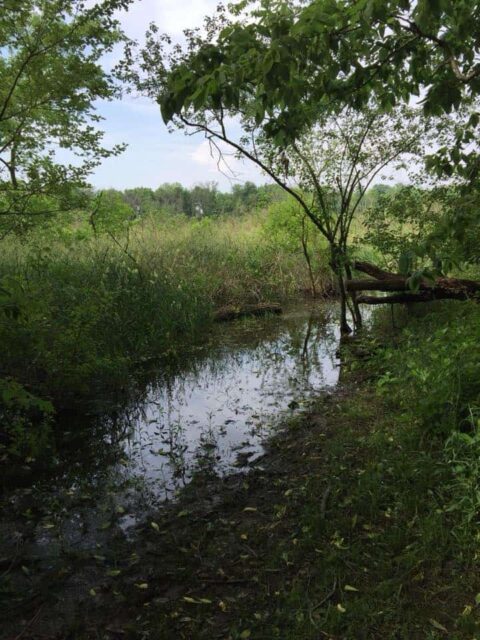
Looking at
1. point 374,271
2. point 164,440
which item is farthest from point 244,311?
point 164,440

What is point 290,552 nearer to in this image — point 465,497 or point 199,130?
point 465,497

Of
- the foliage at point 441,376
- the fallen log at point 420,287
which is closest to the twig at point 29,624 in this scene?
the foliage at point 441,376

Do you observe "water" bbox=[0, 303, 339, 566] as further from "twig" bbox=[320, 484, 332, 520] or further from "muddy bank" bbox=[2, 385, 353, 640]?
"twig" bbox=[320, 484, 332, 520]

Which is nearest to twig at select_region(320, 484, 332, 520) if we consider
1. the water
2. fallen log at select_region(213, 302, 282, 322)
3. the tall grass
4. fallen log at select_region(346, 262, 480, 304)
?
the water

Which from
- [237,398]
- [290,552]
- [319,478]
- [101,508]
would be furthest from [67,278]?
[290,552]

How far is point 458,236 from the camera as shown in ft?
7.13

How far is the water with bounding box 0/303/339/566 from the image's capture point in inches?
133

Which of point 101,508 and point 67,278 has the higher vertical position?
point 67,278

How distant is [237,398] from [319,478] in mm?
2305

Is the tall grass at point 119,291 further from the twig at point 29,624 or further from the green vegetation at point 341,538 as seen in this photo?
the green vegetation at point 341,538

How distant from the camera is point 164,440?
4.66 meters

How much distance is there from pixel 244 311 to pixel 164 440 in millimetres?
5990

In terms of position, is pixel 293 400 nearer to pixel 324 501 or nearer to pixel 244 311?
pixel 324 501

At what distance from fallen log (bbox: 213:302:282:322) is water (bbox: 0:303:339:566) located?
1.99m
